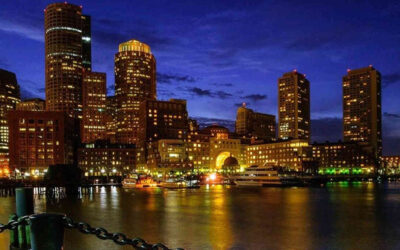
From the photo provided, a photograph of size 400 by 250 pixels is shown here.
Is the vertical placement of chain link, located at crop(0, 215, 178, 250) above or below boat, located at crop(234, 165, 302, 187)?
above

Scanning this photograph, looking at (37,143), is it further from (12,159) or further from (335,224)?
(335,224)

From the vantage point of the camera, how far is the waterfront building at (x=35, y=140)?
7539 inches

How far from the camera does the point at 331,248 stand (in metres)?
30.0

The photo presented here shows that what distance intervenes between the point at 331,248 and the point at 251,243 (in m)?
5.46

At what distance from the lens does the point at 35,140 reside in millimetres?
193750

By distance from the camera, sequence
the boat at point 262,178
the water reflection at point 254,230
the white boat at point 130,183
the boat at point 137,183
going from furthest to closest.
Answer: the boat at point 262,178
the boat at point 137,183
the white boat at point 130,183
the water reflection at point 254,230

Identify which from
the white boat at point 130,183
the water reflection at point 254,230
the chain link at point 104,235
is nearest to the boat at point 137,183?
the white boat at point 130,183

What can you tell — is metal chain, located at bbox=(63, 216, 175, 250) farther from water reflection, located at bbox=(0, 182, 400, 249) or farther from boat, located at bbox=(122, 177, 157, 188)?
boat, located at bbox=(122, 177, 157, 188)

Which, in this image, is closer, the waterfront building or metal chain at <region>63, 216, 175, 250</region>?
metal chain at <region>63, 216, 175, 250</region>

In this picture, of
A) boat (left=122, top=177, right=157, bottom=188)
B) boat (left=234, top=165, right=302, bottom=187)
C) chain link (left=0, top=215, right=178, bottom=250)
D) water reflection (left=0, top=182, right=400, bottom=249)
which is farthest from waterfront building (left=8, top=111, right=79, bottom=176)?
chain link (left=0, top=215, right=178, bottom=250)

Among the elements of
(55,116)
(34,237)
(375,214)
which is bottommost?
(375,214)

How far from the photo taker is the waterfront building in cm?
19150

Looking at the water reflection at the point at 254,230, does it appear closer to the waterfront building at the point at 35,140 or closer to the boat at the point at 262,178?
the boat at the point at 262,178

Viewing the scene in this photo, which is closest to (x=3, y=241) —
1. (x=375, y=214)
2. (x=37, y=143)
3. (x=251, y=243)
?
(x=251, y=243)
